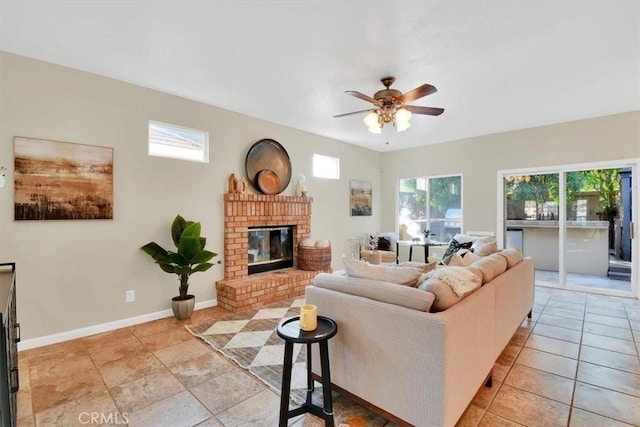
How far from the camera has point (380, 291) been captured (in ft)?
5.92

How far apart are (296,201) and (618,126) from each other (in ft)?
15.8

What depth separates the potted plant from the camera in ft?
10.6

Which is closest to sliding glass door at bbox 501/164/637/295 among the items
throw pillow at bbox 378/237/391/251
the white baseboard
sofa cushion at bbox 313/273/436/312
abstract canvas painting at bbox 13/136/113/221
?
throw pillow at bbox 378/237/391/251

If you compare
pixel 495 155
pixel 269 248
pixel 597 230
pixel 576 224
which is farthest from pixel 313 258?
pixel 597 230

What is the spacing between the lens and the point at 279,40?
244 centimetres

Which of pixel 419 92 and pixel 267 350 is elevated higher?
pixel 419 92

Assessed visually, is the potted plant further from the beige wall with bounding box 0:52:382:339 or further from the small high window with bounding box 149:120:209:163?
the small high window with bounding box 149:120:209:163

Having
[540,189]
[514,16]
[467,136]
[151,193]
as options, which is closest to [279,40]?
[514,16]

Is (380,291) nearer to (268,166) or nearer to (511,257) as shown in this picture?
(511,257)

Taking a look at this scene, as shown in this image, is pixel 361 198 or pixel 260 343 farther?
pixel 361 198

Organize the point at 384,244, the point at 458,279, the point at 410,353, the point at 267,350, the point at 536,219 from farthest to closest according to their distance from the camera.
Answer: the point at 384,244, the point at 536,219, the point at 267,350, the point at 458,279, the point at 410,353

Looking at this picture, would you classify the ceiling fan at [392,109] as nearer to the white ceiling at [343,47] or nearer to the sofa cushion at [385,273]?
the white ceiling at [343,47]

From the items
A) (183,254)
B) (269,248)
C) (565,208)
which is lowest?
(269,248)

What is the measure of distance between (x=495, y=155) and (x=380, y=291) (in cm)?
471
